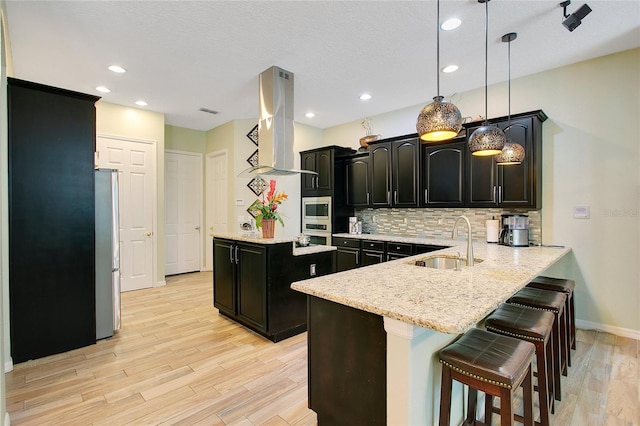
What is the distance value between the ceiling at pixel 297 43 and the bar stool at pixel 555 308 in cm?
224

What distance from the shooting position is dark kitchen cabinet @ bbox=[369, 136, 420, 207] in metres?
4.32

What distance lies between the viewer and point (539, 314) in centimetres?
195

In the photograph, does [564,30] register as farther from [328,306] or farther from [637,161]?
[328,306]

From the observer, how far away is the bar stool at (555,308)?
2123 millimetres

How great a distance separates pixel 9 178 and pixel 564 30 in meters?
4.89

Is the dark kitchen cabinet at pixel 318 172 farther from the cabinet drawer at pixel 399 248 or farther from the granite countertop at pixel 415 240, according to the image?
the cabinet drawer at pixel 399 248

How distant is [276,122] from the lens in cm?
359

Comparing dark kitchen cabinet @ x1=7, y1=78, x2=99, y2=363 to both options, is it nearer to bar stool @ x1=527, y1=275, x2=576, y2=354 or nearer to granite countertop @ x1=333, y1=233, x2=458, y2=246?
granite countertop @ x1=333, y1=233, x2=458, y2=246

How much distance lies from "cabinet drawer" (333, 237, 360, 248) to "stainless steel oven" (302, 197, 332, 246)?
0.17 m

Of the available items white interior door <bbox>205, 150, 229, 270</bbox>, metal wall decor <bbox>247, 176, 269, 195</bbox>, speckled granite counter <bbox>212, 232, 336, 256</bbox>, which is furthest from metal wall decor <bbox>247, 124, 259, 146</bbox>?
speckled granite counter <bbox>212, 232, 336, 256</bbox>

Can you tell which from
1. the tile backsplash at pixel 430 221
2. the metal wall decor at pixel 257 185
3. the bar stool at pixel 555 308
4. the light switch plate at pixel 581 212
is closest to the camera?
the bar stool at pixel 555 308

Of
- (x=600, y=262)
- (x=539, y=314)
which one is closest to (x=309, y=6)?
(x=539, y=314)

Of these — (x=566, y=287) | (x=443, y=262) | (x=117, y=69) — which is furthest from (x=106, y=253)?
(x=566, y=287)

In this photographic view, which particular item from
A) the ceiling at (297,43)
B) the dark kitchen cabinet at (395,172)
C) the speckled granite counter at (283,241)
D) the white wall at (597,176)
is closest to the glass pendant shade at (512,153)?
the ceiling at (297,43)
